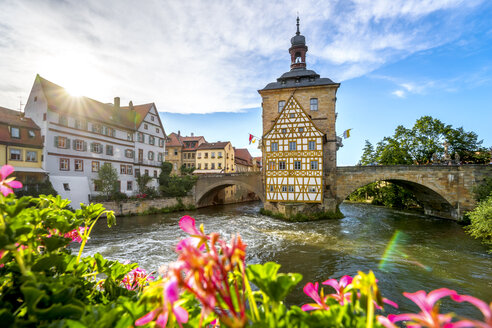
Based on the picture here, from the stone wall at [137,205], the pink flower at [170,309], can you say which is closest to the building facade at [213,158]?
the stone wall at [137,205]

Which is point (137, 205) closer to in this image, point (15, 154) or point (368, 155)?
point (15, 154)

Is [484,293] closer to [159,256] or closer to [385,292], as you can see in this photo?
[385,292]

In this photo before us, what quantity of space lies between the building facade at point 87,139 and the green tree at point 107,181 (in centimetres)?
91

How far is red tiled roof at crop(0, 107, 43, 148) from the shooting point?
615 inches

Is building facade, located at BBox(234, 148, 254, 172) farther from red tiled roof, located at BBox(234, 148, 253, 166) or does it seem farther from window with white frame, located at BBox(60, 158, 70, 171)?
window with white frame, located at BBox(60, 158, 70, 171)

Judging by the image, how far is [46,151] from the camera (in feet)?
56.9

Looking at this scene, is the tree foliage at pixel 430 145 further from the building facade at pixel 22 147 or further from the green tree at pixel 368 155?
the building facade at pixel 22 147

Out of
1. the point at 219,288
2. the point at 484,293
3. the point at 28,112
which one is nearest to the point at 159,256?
the point at 219,288

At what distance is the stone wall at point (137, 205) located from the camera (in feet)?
62.8

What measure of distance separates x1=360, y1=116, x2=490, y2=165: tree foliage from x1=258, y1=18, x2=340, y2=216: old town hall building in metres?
11.8

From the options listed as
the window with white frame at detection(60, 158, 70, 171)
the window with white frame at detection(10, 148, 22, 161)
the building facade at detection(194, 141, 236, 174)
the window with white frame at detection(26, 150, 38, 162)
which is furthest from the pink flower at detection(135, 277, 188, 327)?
the building facade at detection(194, 141, 236, 174)

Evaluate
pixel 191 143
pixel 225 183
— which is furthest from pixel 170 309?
pixel 191 143

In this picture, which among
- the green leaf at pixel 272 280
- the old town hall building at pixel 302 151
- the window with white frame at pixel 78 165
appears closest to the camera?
the green leaf at pixel 272 280

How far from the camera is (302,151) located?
18.9 metres
